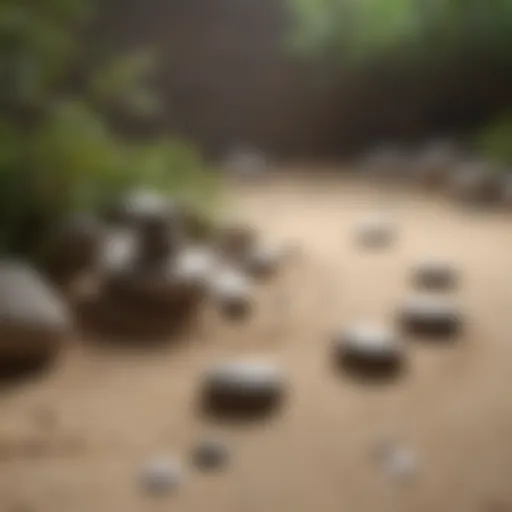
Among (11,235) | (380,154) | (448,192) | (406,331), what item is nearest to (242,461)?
(406,331)

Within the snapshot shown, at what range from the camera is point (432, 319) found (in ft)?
5.16

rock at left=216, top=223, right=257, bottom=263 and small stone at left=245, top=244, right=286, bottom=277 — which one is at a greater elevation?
rock at left=216, top=223, right=257, bottom=263

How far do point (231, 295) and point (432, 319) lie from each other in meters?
0.33

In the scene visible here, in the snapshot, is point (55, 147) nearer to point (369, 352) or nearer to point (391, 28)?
point (369, 352)

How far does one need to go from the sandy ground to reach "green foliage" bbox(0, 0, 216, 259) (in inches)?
11.4

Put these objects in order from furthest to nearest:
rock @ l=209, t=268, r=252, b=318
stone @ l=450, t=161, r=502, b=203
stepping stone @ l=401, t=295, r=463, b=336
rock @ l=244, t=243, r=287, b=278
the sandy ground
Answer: stone @ l=450, t=161, r=502, b=203 < rock @ l=244, t=243, r=287, b=278 < rock @ l=209, t=268, r=252, b=318 < stepping stone @ l=401, t=295, r=463, b=336 < the sandy ground

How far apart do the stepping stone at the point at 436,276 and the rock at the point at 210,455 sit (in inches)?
23.8

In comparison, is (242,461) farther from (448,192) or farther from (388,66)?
(388,66)

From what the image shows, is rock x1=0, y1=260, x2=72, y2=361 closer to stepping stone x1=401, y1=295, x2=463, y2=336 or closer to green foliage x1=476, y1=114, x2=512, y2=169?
stepping stone x1=401, y1=295, x2=463, y2=336

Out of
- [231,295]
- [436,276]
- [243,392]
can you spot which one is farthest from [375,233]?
[243,392]

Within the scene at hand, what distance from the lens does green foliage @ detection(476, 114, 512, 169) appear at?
231 cm

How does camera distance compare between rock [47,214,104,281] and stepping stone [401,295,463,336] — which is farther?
rock [47,214,104,281]

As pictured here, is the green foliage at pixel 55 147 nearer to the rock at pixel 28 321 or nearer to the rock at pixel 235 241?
the rock at pixel 235 241

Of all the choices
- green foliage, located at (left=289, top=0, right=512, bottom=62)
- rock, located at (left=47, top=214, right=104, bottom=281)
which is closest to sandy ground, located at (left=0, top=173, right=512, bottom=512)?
rock, located at (left=47, top=214, right=104, bottom=281)
